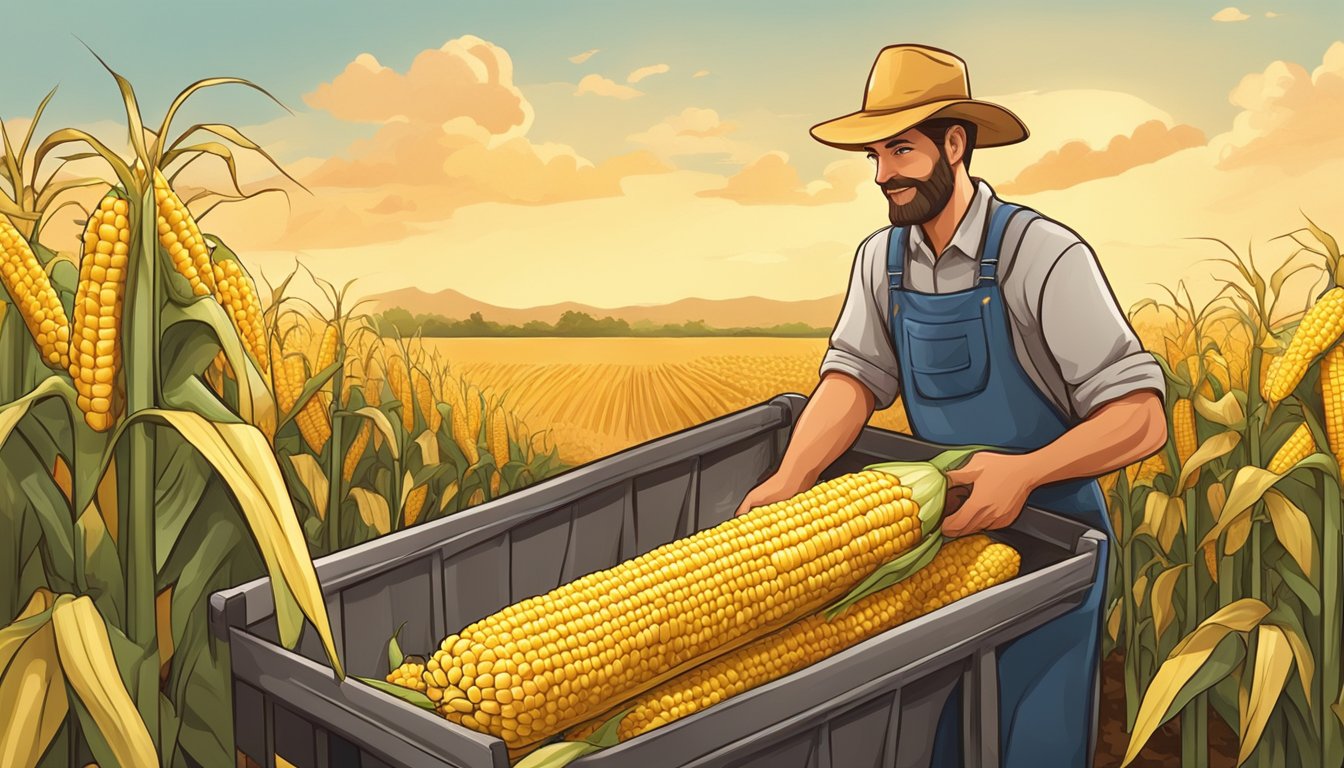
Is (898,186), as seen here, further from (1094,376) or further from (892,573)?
(892,573)

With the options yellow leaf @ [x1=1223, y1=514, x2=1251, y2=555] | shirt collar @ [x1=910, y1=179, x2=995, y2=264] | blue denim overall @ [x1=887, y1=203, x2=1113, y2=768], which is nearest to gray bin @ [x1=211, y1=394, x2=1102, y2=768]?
blue denim overall @ [x1=887, y1=203, x2=1113, y2=768]

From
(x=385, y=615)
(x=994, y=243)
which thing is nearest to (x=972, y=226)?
(x=994, y=243)

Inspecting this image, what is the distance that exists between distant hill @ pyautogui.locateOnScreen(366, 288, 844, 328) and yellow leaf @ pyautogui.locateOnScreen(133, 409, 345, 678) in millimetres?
1557

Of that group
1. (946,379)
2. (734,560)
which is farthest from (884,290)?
(734,560)

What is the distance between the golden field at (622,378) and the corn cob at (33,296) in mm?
1455

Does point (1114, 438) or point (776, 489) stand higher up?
point (1114, 438)

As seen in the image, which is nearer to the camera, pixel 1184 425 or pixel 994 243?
pixel 994 243

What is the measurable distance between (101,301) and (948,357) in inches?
56.8

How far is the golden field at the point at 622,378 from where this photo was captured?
107 inches

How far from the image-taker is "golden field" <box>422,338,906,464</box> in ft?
8.94

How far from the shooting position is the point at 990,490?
68.9 inches

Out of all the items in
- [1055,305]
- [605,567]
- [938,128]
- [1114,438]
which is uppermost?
[938,128]

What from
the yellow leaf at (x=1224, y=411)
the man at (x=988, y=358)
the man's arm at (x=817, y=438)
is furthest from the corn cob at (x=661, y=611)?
the yellow leaf at (x=1224, y=411)

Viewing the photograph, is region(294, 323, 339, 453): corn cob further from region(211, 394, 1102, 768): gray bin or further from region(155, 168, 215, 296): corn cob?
region(155, 168, 215, 296): corn cob
